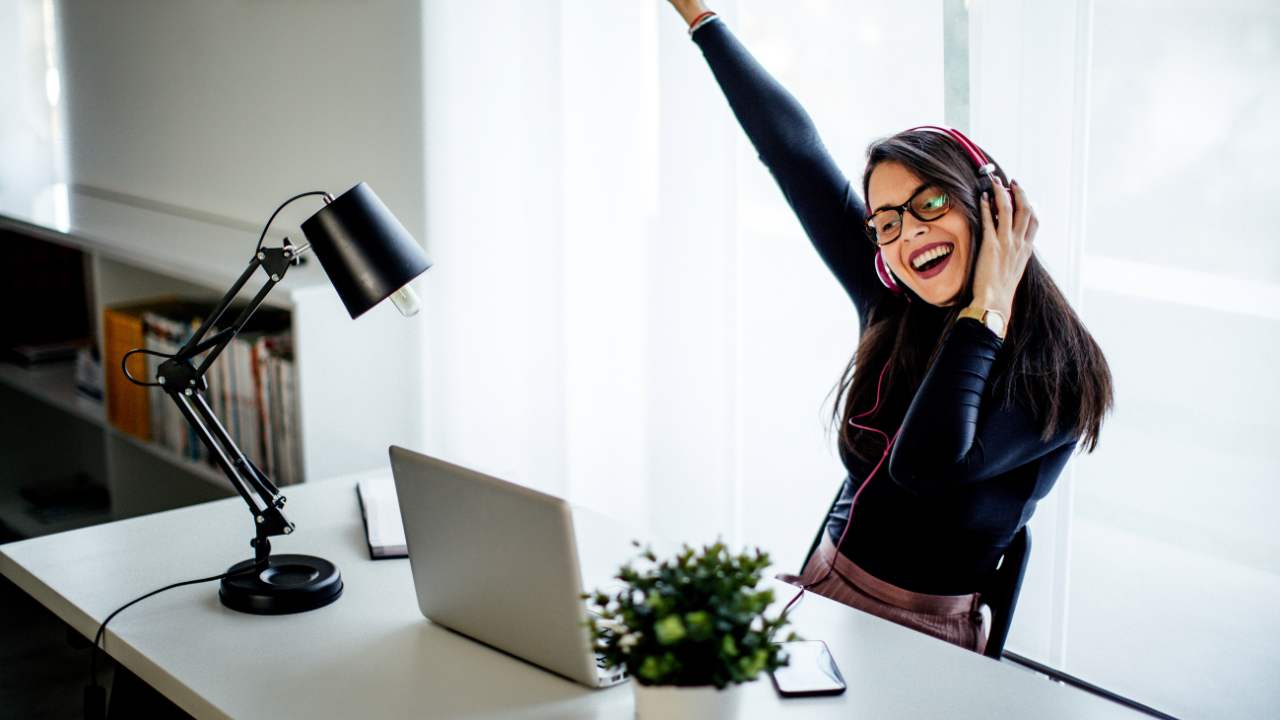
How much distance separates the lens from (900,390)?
6.57 feet

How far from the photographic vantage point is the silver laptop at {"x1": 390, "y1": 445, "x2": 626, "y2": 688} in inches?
56.2

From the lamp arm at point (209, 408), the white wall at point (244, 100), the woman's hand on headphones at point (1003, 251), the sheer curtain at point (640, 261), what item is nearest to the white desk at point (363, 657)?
the lamp arm at point (209, 408)

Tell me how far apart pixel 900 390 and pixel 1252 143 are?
65cm

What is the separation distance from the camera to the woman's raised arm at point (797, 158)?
7.07ft

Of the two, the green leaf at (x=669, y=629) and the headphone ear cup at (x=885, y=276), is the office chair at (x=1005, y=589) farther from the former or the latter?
the green leaf at (x=669, y=629)

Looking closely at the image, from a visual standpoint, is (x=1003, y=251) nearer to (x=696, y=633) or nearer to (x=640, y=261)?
(x=696, y=633)

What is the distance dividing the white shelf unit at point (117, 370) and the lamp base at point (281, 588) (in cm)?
108

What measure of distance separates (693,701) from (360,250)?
75 centimetres

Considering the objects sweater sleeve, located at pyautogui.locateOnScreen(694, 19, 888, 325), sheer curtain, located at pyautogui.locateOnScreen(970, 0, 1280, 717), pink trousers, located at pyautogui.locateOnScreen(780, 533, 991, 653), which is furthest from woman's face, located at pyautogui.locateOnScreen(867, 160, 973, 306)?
pink trousers, located at pyautogui.locateOnScreen(780, 533, 991, 653)

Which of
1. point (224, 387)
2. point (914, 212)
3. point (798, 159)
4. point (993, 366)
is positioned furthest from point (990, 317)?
point (224, 387)

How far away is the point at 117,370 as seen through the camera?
3365 mm

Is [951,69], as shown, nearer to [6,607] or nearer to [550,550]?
[550,550]

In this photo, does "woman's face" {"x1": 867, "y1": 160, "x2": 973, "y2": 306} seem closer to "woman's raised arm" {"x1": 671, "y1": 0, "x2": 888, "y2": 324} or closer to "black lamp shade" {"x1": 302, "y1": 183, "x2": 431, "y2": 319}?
"woman's raised arm" {"x1": 671, "y1": 0, "x2": 888, "y2": 324}

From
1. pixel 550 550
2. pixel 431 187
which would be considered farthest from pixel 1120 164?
pixel 431 187
